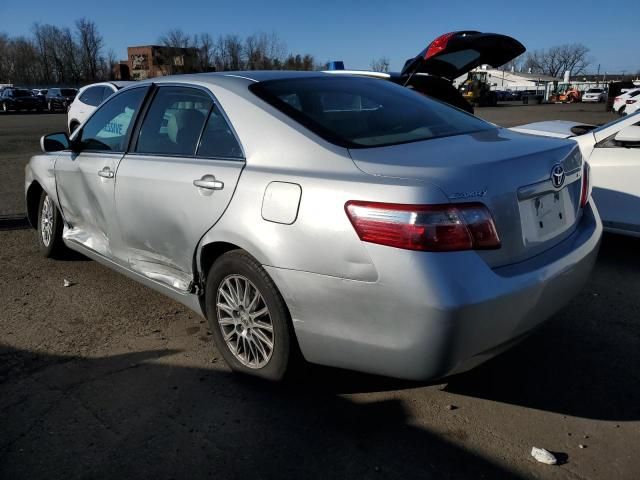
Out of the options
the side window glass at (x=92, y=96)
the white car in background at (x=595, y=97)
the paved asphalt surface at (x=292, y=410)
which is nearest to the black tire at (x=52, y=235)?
the paved asphalt surface at (x=292, y=410)

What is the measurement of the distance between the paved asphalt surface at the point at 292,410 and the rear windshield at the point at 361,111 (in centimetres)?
121

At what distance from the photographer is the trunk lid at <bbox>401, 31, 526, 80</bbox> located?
7.11 meters

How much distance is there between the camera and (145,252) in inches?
137

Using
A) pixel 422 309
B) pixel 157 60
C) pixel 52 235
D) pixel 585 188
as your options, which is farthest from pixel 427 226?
pixel 157 60

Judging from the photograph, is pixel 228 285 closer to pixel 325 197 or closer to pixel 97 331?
pixel 325 197

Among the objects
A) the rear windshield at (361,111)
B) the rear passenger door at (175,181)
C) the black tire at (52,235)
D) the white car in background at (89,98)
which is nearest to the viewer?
the rear windshield at (361,111)

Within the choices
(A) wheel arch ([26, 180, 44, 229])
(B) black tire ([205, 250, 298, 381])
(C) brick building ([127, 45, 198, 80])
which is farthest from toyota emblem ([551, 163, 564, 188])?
(C) brick building ([127, 45, 198, 80])

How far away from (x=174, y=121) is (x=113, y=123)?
82cm

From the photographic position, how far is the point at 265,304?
8.84ft

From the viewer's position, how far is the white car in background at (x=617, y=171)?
188 inches

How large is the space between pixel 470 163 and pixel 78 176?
2.96 metres

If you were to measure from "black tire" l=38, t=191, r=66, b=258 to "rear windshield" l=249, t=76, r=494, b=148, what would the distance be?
2.57 m

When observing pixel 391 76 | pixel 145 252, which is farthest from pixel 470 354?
pixel 391 76

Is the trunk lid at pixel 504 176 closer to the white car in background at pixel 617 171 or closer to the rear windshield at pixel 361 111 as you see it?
the rear windshield at pixel 361 111
